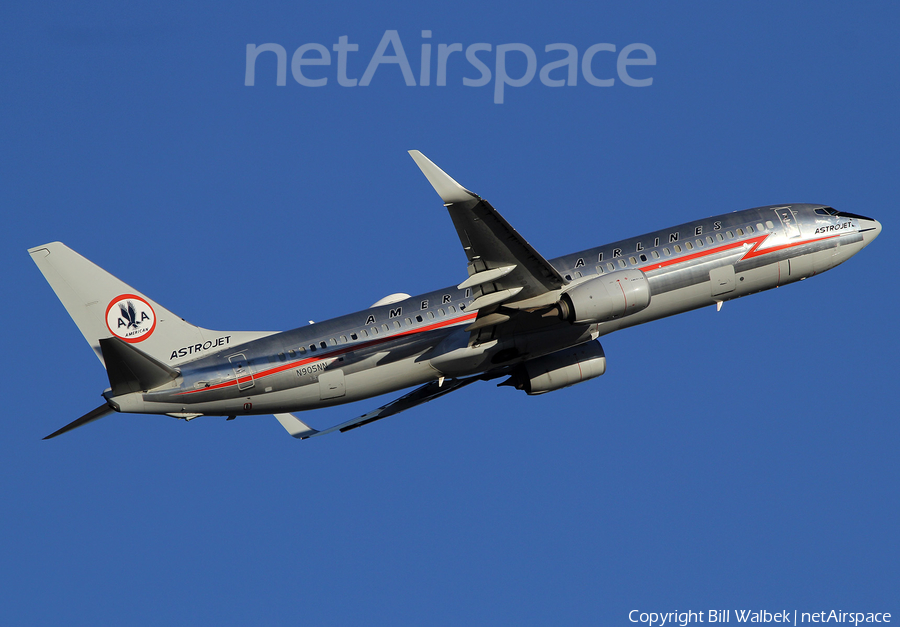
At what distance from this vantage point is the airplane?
125ft

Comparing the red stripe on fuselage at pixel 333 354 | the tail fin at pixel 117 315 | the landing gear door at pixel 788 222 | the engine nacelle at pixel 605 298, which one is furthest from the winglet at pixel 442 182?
the landing gear door at pixel 788 222

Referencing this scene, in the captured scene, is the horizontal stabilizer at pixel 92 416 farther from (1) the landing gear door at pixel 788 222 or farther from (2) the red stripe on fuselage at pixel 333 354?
(1) the landing gear door at pixel 788 222

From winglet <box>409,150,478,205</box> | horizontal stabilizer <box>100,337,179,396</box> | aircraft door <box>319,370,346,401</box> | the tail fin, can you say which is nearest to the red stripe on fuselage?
aircraft door <box>319,370,346,401</box>

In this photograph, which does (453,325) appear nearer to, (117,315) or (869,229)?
(117,315)

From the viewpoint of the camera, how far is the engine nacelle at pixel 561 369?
42938 mm

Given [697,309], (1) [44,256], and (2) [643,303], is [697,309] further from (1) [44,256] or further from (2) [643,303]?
(1) [44,256]

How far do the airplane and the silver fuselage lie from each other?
0.05 m

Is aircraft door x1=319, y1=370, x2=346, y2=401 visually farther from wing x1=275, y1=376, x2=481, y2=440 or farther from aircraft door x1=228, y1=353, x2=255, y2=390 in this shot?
wing x1=275, y1=376, x2=481, y2=440

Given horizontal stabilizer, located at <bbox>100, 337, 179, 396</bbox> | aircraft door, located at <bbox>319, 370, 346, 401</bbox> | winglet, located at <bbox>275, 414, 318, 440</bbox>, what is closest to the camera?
horizontal stabilizer, located at <bbox>100, 337, 179, 396</bbox>

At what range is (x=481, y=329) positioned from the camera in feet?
131

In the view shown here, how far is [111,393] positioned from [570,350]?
18.6 metres

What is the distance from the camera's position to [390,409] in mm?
45344

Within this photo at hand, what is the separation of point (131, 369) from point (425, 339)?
11.4m

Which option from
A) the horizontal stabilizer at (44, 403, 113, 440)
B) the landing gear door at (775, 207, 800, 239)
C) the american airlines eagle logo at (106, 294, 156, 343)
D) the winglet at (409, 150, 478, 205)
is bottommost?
the horizontal stabilizer at (44, 403, 113, 440)
